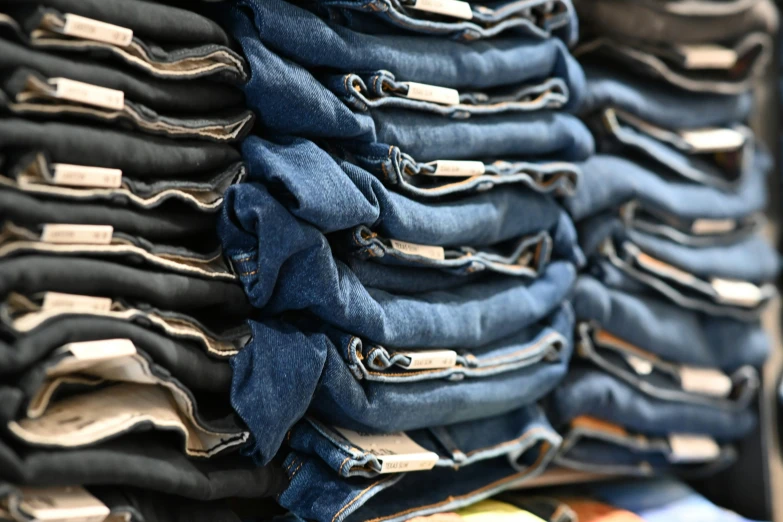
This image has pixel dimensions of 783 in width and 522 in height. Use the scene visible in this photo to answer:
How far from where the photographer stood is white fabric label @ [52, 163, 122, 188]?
707 millimetres

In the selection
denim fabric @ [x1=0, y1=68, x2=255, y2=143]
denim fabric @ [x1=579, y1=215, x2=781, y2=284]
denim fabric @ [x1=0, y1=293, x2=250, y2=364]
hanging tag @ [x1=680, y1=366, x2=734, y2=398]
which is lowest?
hanging tag @ [x1=680, y1=366, x2=734, y2=398]

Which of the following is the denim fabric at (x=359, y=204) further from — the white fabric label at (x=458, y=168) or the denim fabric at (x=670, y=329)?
the denim fabric at (x=670, y=329)

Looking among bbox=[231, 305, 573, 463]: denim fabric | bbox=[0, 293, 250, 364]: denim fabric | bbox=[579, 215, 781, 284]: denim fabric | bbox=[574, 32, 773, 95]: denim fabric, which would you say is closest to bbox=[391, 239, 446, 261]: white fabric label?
bbox=[231, 305, 573, 463]: denim fabric

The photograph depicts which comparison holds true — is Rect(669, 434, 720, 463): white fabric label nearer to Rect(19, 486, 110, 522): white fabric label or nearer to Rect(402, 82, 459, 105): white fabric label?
Rect(402, 82, 459, 105): white fabric label

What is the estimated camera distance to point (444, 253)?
0.98 m

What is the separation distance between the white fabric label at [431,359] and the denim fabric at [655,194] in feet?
1.04

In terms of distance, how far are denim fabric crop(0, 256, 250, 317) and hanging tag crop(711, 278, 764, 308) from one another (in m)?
0.74

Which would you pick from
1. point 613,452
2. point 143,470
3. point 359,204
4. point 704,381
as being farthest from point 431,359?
point 704,381

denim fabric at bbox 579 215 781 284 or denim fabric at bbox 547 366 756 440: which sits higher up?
denim fabric at bbox 579 215 781 284

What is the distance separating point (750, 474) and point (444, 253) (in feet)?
2.33

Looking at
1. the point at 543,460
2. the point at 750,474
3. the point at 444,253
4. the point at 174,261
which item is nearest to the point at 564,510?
the point at 543,460

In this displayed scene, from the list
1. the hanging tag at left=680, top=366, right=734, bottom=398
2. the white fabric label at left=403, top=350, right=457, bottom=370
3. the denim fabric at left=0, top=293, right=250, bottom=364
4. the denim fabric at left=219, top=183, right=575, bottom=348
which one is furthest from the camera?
the hanging tag at left=680, top=366, right=734, bottom=398

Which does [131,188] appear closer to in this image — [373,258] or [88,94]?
[88,94]

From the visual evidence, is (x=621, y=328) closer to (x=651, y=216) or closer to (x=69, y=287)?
(x=651, y=216)
